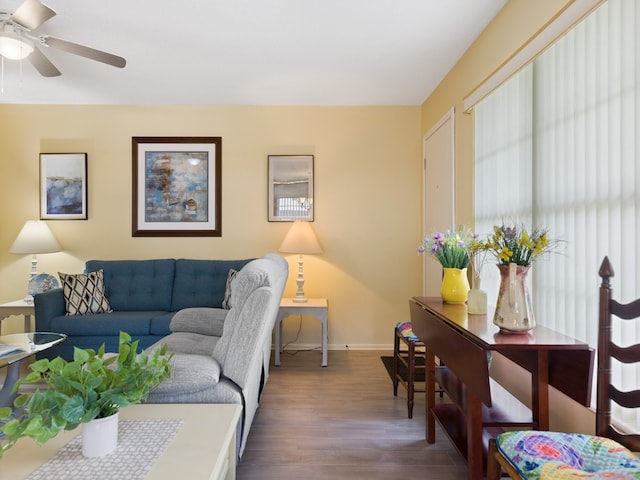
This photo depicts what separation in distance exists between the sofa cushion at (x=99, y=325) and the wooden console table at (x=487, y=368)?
2.23m

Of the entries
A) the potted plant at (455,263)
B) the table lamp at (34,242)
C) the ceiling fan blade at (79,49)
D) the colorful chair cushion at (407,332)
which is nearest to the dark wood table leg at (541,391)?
the potted plant at (455,263)

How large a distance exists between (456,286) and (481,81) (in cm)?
136

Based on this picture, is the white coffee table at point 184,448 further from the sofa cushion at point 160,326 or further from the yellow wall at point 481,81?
the sofa cushion at point 160,326

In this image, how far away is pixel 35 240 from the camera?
3.52m

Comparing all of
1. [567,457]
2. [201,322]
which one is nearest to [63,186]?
[201,322]

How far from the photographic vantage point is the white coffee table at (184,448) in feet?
3.35

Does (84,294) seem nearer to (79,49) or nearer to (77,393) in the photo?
(79,49)

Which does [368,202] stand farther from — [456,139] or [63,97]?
[63,97]

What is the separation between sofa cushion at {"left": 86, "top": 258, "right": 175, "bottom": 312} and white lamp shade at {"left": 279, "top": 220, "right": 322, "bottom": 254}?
108 centimetres

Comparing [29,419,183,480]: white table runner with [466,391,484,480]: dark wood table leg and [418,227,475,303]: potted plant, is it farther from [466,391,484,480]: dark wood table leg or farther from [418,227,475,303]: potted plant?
[418,227,475,303]: potted plant

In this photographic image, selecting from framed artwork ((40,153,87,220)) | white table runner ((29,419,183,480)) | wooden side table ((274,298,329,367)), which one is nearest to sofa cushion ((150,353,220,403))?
white table runner ((29,419,183,480))

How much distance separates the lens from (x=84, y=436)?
108 cm

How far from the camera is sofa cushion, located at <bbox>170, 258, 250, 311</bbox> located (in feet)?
11.1

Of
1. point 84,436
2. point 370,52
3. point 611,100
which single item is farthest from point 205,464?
point 370,52
